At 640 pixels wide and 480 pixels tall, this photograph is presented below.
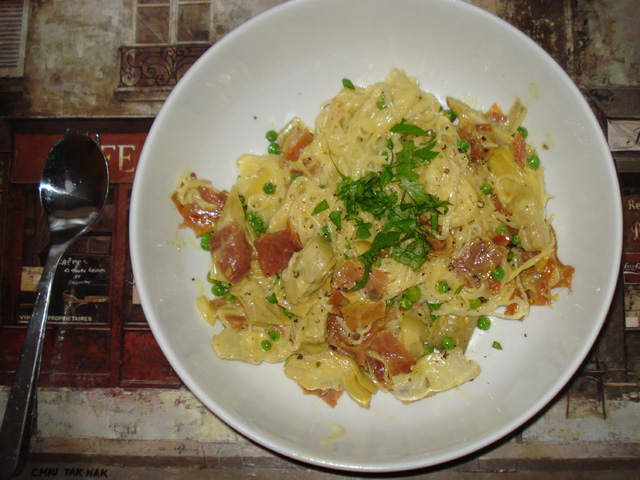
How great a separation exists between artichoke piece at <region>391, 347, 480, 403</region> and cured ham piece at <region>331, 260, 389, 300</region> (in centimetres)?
83

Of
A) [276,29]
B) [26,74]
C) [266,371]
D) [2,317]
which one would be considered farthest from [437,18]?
[2,317]

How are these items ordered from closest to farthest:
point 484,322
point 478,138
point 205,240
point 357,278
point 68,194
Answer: point 357,278, point 478,138, point 484,322, point 205,240, point 68,194

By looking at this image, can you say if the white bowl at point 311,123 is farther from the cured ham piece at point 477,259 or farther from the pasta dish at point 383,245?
the cured ham piece at point 477,259

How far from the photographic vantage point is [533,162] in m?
3.88

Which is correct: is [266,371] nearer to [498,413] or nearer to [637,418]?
[498,413]

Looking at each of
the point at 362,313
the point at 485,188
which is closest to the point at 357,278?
the point at 362,313

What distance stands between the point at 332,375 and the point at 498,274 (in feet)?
5.94

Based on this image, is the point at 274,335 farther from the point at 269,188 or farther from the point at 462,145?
the point at 462,145

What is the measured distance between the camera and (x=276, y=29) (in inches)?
146

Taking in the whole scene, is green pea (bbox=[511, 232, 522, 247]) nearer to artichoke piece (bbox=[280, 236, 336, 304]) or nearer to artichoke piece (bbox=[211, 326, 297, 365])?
artichoke piece (bbox=[280, 236, 336, 304])

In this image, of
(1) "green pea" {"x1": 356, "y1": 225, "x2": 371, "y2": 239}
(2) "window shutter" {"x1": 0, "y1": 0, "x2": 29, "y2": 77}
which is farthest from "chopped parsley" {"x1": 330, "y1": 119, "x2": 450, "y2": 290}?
(2) "window shutter" {"x1": 0, "y1": 0, "x2": 29, "y2": 77}

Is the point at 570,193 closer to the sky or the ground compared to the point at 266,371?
closer to the sky

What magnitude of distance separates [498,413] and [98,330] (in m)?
4.17

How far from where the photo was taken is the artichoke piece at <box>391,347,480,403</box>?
12.2ft
